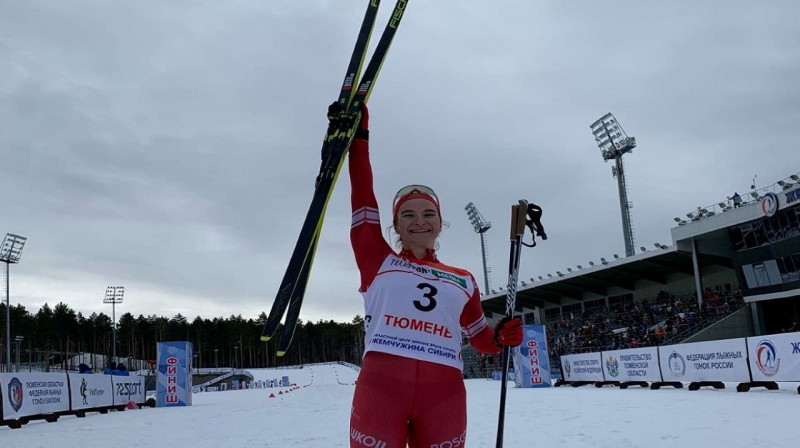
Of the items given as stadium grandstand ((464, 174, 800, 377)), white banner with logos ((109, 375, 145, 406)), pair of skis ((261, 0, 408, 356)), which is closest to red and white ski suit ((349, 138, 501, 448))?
pair of skis ((261, 0, 408, 356))

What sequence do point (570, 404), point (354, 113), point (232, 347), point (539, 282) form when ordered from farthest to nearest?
point (232, 347)
point (539, 282)
point (570, 404)
point (354, 113)

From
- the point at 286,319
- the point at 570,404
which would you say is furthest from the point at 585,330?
the point at 286,319

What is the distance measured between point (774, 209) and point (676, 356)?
1634 cm

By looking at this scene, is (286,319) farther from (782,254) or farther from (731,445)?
(782,254)

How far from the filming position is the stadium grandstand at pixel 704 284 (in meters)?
31.3

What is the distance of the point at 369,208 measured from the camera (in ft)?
11.0

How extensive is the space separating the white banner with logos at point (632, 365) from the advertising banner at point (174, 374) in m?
16.2

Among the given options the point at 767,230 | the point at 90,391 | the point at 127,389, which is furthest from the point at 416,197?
the point at 767,230

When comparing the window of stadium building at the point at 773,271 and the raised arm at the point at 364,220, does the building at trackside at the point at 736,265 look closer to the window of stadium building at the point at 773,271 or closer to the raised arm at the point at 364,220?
the window of stadium building at the point at 773,271

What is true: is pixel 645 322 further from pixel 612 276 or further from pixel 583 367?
pixel 583 367

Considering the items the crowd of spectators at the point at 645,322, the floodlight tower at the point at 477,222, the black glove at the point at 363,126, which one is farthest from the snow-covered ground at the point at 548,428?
the floodlight tower at the point at 477,222

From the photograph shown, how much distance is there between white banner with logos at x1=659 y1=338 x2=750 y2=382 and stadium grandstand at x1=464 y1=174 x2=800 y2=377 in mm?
13055

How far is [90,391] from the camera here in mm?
18922

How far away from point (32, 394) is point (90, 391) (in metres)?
3.45
